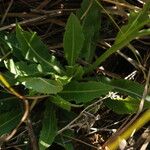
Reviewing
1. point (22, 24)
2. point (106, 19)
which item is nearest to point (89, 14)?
point (106, 19)

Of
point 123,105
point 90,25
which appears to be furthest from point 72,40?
A: point 123,105

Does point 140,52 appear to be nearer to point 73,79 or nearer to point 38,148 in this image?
point 73,79

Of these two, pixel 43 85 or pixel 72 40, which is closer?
pixel 43 85

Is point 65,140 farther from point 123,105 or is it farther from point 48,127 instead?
point 123,105

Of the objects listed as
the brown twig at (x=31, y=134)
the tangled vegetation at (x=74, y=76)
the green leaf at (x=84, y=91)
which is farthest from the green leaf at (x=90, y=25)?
the brown twig at (x=31, y=134)

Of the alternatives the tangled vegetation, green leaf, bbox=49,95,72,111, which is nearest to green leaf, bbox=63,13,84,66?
the tangled vegetation

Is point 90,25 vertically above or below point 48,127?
above

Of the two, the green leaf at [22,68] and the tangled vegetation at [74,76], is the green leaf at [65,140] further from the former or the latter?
the green leaf at [22,68]
